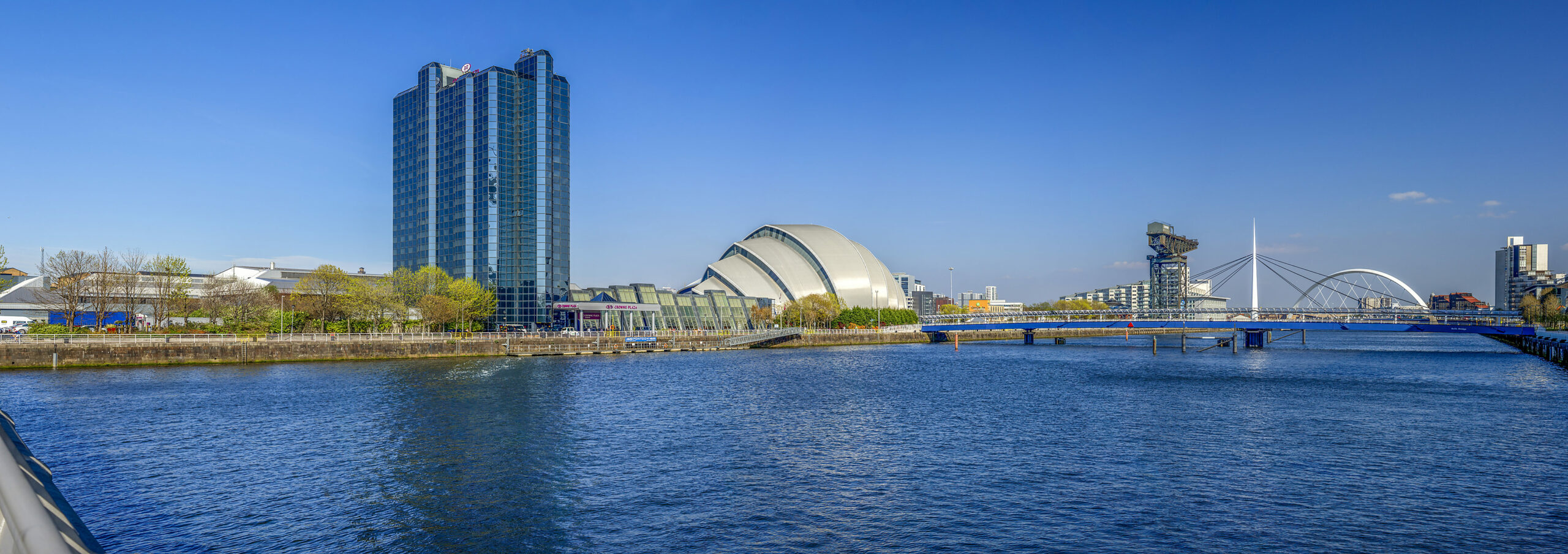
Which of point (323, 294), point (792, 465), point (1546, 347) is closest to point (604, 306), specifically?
point (323, 294)

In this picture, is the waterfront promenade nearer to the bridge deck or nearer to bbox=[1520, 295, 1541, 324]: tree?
the bridge deck

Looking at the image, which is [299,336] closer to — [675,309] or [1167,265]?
[675,309]

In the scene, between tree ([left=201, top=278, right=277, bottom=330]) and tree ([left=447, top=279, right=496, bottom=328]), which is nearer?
tree ([left=201, top=278, right=277, bottom=330])

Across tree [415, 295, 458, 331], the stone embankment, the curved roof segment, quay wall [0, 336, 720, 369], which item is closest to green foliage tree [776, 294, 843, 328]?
the curved roof segment

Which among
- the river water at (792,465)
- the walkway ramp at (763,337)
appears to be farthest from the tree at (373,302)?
the walkway ramp at (763,337)

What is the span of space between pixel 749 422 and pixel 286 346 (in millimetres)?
47244

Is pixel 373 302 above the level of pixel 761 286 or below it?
below

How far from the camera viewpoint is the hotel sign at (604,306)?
309 feet

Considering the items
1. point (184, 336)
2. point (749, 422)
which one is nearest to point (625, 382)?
point (749, 422)

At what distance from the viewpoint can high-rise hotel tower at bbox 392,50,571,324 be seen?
95500 mm

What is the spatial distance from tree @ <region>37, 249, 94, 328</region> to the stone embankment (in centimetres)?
987

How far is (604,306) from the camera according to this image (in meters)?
96.5

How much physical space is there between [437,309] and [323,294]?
1107 centimetres

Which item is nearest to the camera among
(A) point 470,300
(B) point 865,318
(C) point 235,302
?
(C) point 235,302
